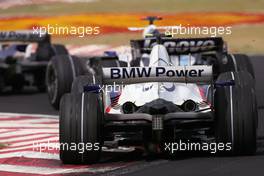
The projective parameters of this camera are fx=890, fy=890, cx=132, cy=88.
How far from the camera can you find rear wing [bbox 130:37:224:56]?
611 inches

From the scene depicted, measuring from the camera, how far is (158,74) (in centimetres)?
1062

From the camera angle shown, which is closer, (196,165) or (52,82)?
(196,165)

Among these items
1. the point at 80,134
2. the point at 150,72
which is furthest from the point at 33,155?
the point at 150,72

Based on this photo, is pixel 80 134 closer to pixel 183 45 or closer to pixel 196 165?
pixel 196 165

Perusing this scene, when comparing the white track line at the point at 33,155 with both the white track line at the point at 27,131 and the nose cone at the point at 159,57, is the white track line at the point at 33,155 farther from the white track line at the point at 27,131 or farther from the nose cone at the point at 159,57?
the white track line at the point at 27,131

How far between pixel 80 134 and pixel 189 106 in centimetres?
130

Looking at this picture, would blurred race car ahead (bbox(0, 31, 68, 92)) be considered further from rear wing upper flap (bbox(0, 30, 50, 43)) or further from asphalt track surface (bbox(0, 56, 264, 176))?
asphalt track surface (bbox(0, 56, 264, 176))

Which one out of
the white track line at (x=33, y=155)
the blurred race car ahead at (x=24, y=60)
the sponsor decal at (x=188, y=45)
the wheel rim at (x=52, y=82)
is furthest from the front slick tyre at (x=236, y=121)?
the blurred race car ahead at (x=24, y=60)

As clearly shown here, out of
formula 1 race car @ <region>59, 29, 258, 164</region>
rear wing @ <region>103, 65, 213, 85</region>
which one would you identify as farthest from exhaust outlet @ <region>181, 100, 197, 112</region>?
rear wing @ <region>103, 65, 213, 85</region>

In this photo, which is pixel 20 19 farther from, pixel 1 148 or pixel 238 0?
pixel 1 148

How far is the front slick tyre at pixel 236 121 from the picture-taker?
984 centimetres

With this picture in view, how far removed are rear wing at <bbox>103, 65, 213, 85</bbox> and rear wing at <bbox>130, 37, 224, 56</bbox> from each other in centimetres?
450

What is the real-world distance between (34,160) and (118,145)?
992 millimetres

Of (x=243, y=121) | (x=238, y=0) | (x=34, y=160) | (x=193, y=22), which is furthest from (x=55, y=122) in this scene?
(x=238, y=0)
